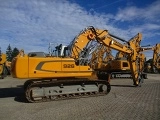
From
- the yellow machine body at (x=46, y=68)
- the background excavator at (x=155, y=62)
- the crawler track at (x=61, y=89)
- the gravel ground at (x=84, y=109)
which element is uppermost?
the background excavator at (x=155, y=62)

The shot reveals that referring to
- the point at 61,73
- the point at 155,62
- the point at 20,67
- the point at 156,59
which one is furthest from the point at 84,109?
the point at 155,62

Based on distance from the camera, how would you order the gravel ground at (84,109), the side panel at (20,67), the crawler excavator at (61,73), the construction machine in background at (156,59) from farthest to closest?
the construction machine in background at (156,59) < the crawler excavator at (61,73) < the side panel at (20,67) < the gravel ground at (84,109)

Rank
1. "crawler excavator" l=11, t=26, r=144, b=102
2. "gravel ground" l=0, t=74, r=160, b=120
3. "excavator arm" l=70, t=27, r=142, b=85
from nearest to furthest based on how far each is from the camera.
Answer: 1. "gravel ground" l=0, t=74, r=160, b=120
2. "crawler excavator" l=11, t=26, r=144, b=102
3. "excavator arm" l=70, t=27, r=142, b=85

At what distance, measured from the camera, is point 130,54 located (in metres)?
20.9

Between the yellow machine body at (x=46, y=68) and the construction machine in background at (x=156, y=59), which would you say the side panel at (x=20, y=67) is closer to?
the yellow machine body at (x=46, y=68)

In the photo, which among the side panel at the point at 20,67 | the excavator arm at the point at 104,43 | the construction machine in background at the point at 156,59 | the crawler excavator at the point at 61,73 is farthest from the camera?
the construction machine in background at the point at 156,59

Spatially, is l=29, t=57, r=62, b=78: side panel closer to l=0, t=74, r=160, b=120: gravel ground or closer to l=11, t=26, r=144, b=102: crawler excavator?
l=11, t=26, r=144, b=102: crawler excavator

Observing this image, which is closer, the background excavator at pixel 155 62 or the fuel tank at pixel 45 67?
the fuel tank at pixel 45 67

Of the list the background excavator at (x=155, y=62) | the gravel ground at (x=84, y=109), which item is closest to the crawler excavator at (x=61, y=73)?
the gravel ground at (x=84, y=109)

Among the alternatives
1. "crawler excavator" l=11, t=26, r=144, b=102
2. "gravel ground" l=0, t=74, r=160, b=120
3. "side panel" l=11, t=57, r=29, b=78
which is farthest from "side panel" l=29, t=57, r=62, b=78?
"gravel ground" l=0, t=74, r=160, b=120

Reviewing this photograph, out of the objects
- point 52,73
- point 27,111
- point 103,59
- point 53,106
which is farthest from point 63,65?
point 103,59

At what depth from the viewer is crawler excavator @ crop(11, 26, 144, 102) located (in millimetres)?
13930

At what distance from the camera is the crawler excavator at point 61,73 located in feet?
45.7

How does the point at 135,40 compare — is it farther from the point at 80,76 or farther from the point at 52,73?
the point at 52,73
